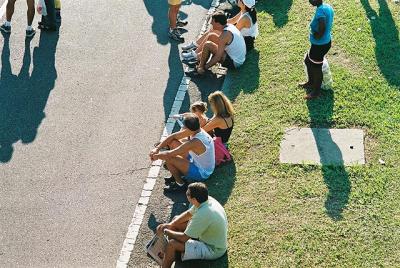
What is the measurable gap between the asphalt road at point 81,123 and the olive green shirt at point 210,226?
1.25 m

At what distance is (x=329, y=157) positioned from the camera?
420 inches

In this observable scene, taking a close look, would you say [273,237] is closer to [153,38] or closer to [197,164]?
[197,164]

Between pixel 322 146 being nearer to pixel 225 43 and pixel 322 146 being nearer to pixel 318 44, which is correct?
pixel 318 44

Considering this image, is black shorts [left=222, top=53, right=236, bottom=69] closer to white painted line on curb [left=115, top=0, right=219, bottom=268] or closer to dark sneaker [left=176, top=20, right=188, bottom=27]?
white painted line on curb [left=115, top=0, right=219, bottom=268]

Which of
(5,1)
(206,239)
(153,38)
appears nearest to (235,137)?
(206,239)

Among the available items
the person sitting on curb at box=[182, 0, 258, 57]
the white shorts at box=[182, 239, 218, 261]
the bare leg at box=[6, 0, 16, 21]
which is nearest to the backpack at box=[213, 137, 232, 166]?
the white shorts at box=[182, 239, 218, 261]

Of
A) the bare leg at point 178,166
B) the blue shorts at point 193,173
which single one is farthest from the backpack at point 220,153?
the bare leg at point 178,166

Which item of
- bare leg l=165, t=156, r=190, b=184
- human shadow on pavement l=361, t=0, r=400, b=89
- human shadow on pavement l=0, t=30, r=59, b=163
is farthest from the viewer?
human shadow on pavement l=361, t=0, r=400, b=89

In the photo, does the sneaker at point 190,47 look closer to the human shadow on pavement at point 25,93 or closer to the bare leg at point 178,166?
the human shadow on pavement at point 25,93

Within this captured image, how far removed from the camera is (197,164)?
34.2 ft

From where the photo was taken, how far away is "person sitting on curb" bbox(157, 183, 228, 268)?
878cm

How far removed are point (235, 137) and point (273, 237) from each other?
2.29 metres

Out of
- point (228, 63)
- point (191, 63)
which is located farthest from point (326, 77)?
point (191, 63)

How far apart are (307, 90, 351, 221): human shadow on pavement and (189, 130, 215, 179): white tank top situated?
4.91 feet
